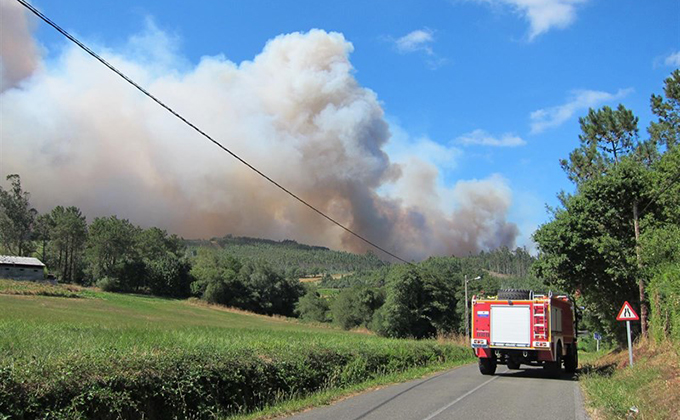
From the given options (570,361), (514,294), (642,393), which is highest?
(514,294)

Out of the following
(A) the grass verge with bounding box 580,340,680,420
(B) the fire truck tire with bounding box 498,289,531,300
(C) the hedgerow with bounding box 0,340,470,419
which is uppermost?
(B) the fire truck tire with bounding box 498,289,531,300

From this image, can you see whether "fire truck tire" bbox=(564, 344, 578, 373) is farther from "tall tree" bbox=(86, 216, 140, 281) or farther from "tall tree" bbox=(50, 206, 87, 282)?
"tall tree" bbox=(50, 206, 87, 282)

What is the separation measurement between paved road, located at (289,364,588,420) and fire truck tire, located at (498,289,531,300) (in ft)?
11.5

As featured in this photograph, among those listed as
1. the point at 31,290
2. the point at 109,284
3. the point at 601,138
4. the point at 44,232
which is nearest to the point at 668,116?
the point at 601,138

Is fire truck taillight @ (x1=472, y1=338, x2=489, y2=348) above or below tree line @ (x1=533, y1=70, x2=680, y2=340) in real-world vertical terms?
below

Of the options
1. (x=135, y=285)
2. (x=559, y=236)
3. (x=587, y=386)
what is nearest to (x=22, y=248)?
(x=135, y=285)

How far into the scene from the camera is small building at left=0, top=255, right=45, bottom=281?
87912 millimetres

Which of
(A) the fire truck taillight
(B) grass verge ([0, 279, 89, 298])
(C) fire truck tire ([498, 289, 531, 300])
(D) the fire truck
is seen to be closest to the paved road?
(D) the fire truck

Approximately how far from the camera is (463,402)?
1306 cm

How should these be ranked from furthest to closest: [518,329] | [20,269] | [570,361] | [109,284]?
[109,284] < [20,269] < [570,361] < [518,329]

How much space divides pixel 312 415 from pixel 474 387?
7.18 m

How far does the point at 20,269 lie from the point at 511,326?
91.8m

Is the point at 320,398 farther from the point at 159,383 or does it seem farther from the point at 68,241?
the point at 68,241

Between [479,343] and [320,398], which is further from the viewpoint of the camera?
[479,343]
